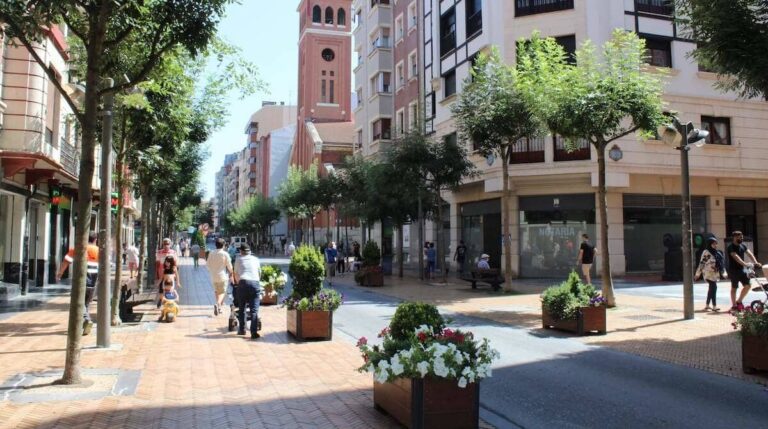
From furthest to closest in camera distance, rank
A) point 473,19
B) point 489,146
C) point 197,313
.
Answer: point 473,19 < point 489,146 < point 197,313

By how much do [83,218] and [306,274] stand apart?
4.77m

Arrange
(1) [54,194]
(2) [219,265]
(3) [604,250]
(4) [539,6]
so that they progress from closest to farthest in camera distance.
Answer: (2) [219,265]
(3) [604,250]
(1) [54,194]
(4) [539,6]

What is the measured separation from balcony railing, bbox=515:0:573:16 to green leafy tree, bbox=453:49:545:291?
6.15 m

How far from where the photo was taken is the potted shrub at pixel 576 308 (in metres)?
10.6

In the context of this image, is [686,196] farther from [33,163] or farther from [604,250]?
[33,163]

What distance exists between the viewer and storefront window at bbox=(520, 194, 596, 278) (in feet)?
78.4

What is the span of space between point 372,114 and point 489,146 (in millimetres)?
19430

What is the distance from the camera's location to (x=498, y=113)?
17984mm

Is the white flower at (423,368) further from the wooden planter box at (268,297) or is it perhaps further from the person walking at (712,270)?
the wooden planter box at (268,297)

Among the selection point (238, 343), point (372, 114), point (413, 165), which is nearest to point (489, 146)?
point (413, 165)

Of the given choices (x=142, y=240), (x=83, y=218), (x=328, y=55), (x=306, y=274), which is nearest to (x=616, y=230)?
(x=306, y=274)

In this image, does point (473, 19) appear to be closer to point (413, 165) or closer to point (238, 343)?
point (413, 165)

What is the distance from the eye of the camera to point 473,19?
87.4ft

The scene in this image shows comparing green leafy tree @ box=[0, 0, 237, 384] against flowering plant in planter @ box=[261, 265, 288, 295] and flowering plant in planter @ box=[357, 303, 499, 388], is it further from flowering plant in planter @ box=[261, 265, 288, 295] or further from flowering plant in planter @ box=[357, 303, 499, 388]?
flowering plant in planter @ box=[261, 265, 288, 295]
